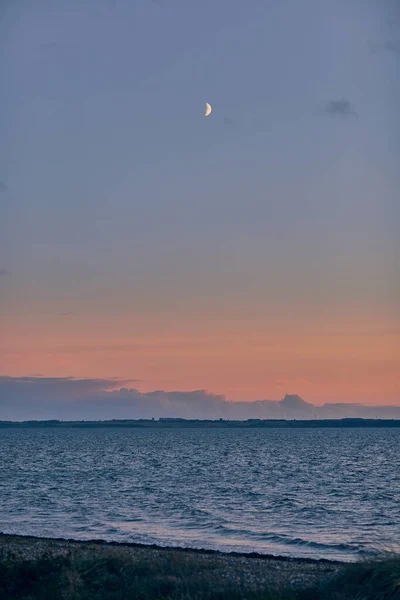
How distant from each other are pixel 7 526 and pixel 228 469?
1677 inches

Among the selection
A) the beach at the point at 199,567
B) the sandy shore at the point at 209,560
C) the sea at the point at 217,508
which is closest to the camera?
the beach at the point at 199,567

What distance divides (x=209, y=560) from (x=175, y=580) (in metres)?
6.30

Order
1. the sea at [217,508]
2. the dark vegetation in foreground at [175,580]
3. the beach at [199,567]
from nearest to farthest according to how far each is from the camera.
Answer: the dark vegetation in foreground at [175,580]
the beach at [199,567]
the sea at [217,508]

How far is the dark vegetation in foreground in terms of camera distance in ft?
60.1

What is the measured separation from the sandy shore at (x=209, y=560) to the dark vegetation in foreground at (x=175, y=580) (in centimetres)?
4

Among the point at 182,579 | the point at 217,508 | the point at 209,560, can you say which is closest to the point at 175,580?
the point at 182,579

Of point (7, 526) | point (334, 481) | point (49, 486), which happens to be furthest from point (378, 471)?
point (7, 526)

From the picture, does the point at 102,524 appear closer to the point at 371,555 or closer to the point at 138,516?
the point at 138,516

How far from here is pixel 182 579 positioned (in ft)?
66.7

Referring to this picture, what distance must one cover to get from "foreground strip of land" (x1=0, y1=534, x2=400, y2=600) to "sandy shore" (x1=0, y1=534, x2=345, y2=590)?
0.03 meters

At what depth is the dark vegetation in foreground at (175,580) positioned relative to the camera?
60.1ft

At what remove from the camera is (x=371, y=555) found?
66.8 feet

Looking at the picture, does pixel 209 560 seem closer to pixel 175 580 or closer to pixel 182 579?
pixel 182 579

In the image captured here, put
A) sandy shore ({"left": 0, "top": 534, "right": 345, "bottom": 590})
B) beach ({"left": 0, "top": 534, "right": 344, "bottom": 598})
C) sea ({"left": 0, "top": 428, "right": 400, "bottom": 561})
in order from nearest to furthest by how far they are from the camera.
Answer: beach ({"left": 0, "top": 534, "right": 344, "bottom": 598}) < sandy shore ({"left": 0, "top": 534, "right": 345, "bottom": 590}) < sea ({"left": 0, "top": 428, "right": 400, "bottom": 561})
